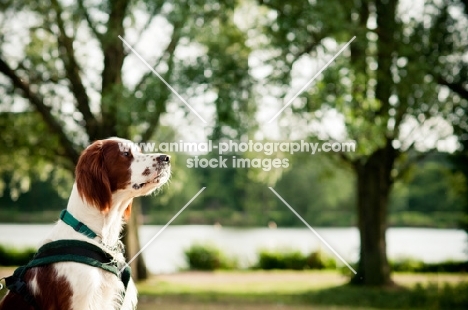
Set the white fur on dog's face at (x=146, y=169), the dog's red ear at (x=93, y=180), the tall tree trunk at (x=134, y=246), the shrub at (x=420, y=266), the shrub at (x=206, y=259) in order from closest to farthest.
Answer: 1. the dog's red ear at (x=93, y=180)
2. the white fur on dog's face at (x=146, y=169)
3. the tall tree trunk at (x=134, y=246)
4. the shrub at (x=420, y=266)
5. the shrub at (x=206, y=259)

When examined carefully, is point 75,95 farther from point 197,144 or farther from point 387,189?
point 387,189

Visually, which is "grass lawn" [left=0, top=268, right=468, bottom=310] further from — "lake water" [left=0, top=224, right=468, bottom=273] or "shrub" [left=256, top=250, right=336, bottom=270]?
"shrub" [left=256, top=250, right=336, bottom=270]

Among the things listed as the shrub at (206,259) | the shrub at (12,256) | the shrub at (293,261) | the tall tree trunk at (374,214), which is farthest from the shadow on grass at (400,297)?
the shrub at (12,256)

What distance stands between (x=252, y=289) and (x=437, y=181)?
504 inches

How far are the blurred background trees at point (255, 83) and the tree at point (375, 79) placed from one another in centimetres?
2

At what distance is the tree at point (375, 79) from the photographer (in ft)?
29.8

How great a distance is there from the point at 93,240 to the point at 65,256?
182mm

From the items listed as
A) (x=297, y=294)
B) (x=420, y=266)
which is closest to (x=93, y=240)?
(x=297, y=294)

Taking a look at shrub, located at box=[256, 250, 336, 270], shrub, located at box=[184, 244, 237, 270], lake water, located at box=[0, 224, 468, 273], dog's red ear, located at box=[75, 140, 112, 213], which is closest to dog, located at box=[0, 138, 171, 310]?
dog's red ear, located at box=[75, 140, 112, 213]

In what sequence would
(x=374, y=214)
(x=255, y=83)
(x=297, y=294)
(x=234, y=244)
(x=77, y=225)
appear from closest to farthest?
(x=77, y=225), (x=255, y=83), (x=297, y=294), (x=374, y=214), (x=234, y=244)

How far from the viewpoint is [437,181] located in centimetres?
2294

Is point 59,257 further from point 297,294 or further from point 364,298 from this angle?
point 297,294

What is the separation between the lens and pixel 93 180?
3.20 m

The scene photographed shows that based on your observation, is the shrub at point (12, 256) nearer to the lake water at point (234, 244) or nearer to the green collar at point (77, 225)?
the lake water at point (234, 244)
